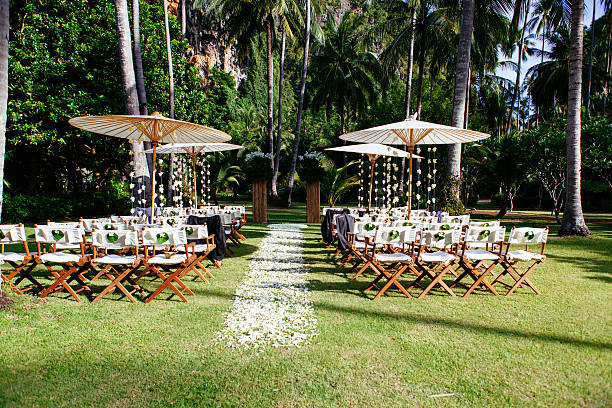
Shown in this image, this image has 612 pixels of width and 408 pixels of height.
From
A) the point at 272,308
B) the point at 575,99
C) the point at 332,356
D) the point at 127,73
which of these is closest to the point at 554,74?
the point at 575,99

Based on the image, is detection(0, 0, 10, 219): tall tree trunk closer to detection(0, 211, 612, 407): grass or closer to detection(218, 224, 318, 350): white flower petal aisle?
detection(0, 211, 612, 407): grass

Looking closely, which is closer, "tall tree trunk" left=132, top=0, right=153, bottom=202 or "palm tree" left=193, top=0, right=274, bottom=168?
"tall tree trunk" left=132, top=0, right=153, bottom=202

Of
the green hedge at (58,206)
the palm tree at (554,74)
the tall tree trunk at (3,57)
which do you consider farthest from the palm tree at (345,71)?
the tall tree trunk at (3,57)

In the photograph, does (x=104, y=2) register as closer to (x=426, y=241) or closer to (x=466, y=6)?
(x=466, y=6)

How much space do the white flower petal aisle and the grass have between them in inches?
7.3

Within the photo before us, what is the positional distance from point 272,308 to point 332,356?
1.62 m

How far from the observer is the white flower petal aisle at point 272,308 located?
4.22m

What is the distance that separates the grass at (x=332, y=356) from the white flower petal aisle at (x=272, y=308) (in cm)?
19

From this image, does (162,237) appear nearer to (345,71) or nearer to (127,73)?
(127,73)

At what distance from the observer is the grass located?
308 centimetres

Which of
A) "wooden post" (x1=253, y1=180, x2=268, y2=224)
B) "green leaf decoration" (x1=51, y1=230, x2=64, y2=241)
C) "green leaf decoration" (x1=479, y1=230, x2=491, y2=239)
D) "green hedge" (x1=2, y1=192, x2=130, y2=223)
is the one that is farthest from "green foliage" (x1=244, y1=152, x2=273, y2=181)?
"green leaf decoration" (x1=479, y1=230, x2=491, y2=239)

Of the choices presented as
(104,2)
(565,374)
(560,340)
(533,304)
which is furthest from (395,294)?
(104,2)

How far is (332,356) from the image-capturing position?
379 centimetres

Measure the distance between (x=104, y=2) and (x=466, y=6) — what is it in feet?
42.6
